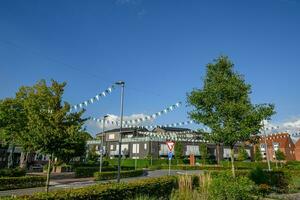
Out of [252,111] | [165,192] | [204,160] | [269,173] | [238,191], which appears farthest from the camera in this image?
[204,160]

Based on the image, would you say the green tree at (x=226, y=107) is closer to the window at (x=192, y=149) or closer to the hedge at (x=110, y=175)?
the hedge at (x=110, y=175)

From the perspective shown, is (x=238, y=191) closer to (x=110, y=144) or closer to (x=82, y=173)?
(x=82, y=173)

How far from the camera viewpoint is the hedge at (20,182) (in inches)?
875

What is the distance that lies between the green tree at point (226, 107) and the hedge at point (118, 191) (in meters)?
6.73

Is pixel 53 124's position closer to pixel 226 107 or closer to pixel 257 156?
pixel 226 107

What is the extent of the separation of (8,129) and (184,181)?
88.7 feet

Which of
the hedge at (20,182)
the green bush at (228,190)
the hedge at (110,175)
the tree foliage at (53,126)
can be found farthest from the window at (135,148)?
the green bush at (228,190)

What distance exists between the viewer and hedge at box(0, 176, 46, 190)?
22.2 m

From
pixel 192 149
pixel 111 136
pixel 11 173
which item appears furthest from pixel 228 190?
pixel 111 136

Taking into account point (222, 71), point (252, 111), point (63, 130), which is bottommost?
point (63, 130)

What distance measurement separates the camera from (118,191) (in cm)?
1016

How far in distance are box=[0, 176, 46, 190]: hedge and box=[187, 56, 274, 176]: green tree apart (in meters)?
14.6

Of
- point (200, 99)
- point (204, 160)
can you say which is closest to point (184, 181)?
point (200, 99)

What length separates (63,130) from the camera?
51.5 feet
